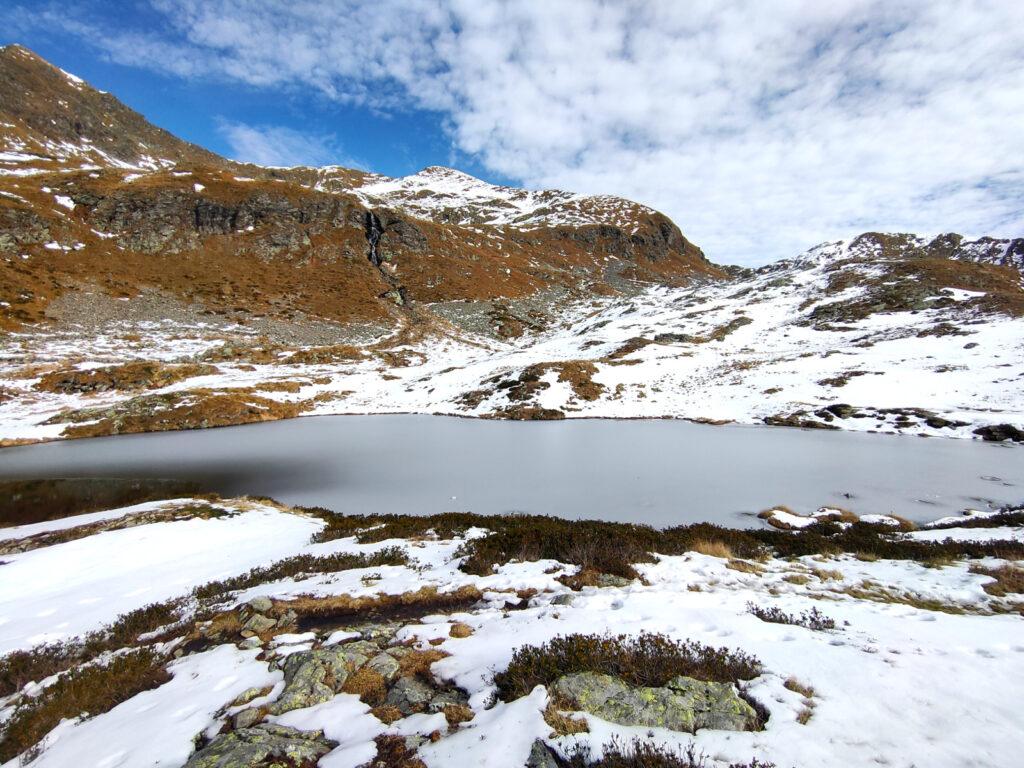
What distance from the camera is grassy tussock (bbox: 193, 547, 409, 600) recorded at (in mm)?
10992

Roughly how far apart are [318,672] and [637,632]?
4.54 metres

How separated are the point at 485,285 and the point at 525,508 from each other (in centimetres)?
10489

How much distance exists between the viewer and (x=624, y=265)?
178 metres

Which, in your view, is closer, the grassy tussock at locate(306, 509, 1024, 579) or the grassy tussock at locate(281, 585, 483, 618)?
the grassy tussock at locate(281, 585, 483, 618)

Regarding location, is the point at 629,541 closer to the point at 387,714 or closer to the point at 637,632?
the point at 637,632

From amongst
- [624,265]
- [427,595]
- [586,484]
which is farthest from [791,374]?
[624,265]

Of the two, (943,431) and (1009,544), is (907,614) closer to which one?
(1009,544)

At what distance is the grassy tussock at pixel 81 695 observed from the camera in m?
5.86

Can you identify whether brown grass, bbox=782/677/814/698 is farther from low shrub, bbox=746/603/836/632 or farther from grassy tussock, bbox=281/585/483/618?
grassy tussock, bbox=281/585/483/618

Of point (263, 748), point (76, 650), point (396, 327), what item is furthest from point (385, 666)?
point (396, 327)

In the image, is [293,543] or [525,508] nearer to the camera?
[293,543]

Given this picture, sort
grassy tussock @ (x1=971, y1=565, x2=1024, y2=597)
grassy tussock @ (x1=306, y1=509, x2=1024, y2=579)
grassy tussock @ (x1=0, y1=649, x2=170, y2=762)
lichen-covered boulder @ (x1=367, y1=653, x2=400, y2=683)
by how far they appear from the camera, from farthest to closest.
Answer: grassy tussock @ (x1=306, y1=509, x2=1024, y2=579) → grassy tussock @ (x1=971, y1=565, x2=1024, y2=597) → lichen-covered boulder @ (x1=367, y1=653, x2=400, y2=683) → grassy tussock @ (x1=0, y1=649, x2=170, y2=762)

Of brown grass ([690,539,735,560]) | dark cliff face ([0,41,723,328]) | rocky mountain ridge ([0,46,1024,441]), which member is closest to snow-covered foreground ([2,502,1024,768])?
brown grass ([690,539,735,560])

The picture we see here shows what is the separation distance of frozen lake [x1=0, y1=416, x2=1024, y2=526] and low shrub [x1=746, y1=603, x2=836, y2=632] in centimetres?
826
